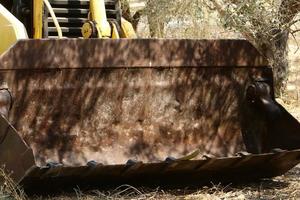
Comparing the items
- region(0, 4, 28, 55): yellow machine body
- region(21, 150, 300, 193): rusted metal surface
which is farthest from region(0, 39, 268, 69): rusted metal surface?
region(21, 150, 300, 193): rusted metal surface

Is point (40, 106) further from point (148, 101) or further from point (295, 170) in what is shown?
point (295, 170)

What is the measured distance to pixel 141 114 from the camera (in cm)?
530

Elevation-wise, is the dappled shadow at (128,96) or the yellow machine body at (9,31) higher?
the yellow machine body at (9,31)

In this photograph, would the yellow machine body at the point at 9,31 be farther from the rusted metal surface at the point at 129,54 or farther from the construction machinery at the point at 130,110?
the rusted metal surface at the point at 129,54

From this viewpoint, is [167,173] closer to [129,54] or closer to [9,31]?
[129,54]

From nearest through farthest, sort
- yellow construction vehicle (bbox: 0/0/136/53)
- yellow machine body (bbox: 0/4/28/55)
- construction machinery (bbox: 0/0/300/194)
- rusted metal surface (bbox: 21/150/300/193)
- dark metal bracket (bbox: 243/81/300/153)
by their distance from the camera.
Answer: rusted metal surface (bbox: 21/150/300/193), construction machinery (bbox: 0/0/300/194), yellow machine body (bbox: 0/4/28/55), dark metal bracket (bbox: 243/81/300/153), yellow construction vehicle (bbox: 0/0/136/53)

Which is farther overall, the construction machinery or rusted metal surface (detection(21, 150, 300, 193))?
the construction machinery

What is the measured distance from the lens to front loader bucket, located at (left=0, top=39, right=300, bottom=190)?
15.7ft

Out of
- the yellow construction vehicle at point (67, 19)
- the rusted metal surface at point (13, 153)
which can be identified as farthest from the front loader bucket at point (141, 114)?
the yellow construction vehicle at point (67, 19)

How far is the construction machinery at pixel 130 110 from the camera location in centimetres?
477

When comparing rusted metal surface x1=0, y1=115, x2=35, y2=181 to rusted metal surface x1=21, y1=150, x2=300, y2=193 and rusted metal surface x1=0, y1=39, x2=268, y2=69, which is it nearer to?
rusted metal surface x1=21, y1=150, x2=300, y2=193

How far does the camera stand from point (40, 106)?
4.95 metres

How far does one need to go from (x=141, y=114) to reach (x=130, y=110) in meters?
0.09

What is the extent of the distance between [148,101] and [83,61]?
611 millimetres
